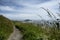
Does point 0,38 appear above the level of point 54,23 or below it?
below

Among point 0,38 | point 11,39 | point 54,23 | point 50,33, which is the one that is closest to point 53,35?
point 50,33

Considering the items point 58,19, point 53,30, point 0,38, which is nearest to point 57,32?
point 53,30

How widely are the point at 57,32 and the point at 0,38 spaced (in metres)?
11.2

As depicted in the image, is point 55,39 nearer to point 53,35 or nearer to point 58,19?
point 53,35

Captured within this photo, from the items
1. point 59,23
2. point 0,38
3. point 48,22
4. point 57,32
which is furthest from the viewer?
point 0,38

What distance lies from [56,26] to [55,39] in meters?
0.63

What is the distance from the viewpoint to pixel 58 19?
5.45 m

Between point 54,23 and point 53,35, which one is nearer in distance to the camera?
point 54,23

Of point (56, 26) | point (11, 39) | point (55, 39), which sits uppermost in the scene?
point (56, 26)

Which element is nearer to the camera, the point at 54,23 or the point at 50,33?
the point at 54,23

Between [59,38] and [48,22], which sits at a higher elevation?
[48,22]

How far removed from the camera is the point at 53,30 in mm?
5875

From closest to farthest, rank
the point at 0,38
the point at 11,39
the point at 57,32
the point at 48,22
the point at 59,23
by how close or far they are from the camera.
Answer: the point at 59,23 → the point at 57,32 → the point at 48,22 → the point at 0,38 → the point at 11,39

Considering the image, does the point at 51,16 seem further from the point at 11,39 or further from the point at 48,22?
the point at 11,39
